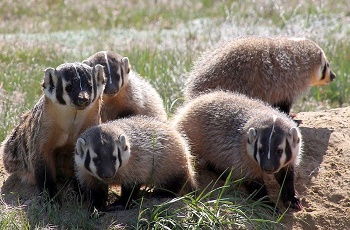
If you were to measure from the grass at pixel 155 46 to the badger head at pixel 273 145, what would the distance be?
0.31 metres

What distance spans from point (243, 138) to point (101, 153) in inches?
44.9

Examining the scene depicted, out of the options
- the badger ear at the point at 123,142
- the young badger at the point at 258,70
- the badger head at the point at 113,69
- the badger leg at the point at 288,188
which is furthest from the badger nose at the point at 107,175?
the young badger at the point at 258,70

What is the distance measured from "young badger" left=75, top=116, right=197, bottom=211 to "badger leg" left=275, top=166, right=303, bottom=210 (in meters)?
0.61

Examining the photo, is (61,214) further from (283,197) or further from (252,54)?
(252,54)

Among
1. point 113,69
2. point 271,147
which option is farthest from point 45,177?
point 271,147

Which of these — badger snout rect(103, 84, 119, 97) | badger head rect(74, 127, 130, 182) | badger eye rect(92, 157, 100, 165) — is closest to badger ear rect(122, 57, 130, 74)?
badger snout rect(103, 84, 119, 97)

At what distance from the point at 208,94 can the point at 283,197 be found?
112 centimetres

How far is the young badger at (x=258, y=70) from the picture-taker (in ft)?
21.3

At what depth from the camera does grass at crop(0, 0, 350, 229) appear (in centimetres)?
488

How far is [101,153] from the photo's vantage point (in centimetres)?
476

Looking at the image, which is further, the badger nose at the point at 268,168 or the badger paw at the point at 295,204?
the badger paw at the point at 295,204

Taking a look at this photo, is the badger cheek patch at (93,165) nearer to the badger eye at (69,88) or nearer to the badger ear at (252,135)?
the badger eye at (69,88)

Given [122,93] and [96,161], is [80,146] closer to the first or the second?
A: [96,161]

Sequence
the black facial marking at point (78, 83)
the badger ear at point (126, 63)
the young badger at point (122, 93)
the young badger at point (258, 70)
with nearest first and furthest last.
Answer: the black facial marking at point (78, 83)
the young badger at point (122, 93)
the badger ear at point (126, 63)
the young badger at point (258, 70)
